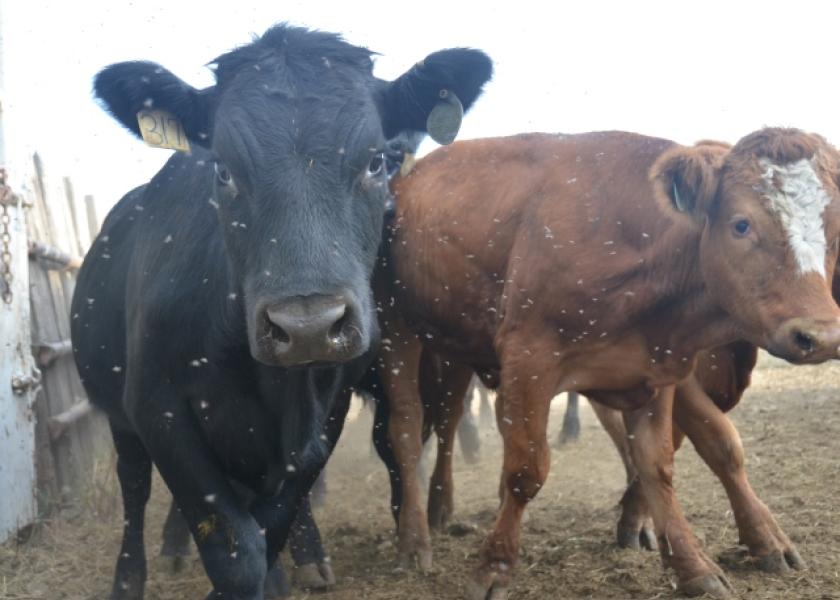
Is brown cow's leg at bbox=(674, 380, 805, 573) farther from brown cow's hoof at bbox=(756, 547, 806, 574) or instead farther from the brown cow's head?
the brown cow's head

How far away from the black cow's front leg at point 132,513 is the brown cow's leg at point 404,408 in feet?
4.70

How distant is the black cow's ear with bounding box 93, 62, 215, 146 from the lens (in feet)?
14.4

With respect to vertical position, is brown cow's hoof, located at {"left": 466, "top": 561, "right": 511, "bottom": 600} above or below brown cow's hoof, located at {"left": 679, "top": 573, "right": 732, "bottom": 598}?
below

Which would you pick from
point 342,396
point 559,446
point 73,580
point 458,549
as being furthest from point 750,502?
point 559,446

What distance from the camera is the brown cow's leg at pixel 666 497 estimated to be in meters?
4.91

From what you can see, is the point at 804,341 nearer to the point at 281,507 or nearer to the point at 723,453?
the point at 723,453

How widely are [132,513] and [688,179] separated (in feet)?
11.2

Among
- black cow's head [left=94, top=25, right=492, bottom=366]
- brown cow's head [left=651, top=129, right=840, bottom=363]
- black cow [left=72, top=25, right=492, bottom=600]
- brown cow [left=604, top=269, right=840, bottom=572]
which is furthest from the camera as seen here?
brown cow [left=604, top=269, right=840, bottom=572]

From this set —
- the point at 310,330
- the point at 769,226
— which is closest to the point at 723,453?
the point at 769,226

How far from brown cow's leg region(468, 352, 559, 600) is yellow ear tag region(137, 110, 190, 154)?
1906mm

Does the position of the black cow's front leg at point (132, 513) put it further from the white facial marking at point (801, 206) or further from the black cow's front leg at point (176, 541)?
the white facial marking at point (801, 206)

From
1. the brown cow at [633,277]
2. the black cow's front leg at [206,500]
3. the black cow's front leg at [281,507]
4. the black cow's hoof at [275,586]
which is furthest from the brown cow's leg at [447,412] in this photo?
the black cow's front leg at [206,500]

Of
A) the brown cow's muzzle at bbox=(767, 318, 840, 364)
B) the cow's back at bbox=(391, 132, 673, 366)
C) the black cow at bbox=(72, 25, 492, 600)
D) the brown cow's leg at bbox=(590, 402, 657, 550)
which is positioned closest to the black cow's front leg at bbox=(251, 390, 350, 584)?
the black cow at bbox=(72, 25, 492, 600)

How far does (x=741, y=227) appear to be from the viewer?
486 centimetres
